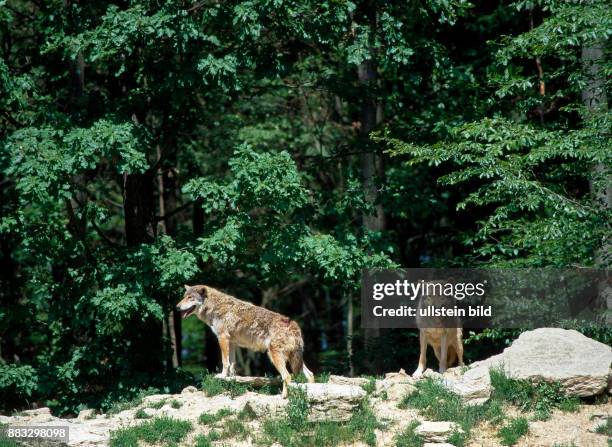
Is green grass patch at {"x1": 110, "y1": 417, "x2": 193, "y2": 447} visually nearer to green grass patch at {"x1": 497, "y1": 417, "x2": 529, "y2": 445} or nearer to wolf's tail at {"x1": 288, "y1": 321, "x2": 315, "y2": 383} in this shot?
wolf's tail at {"x1": 288, "y1": 321, "x2": 315, "y2": 383}

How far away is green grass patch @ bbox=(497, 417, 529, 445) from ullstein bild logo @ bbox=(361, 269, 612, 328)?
10.6 ft

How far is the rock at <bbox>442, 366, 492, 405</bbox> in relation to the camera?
532 inches

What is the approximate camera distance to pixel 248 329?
14766mm

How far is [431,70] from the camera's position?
1830cm

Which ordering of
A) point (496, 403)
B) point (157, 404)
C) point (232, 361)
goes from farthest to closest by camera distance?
point (232, 361)
point (157, 404)
point (496, 403)

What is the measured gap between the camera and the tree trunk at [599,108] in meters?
15.6

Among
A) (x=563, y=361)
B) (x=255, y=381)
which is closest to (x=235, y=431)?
(x=255, y=381)

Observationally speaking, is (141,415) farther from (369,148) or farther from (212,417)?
(369,148)

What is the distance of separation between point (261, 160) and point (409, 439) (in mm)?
5939

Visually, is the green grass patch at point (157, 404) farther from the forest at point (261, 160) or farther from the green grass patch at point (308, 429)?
the green grass patch at point (308, 429)

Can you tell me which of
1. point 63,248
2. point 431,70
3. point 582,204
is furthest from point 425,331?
point 63,248

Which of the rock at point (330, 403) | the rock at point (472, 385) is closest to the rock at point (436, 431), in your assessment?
the rock at point (472, 385)

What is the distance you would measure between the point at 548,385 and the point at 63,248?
9411 millimetres

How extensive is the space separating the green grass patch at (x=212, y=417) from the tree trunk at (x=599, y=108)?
7.09 meters
